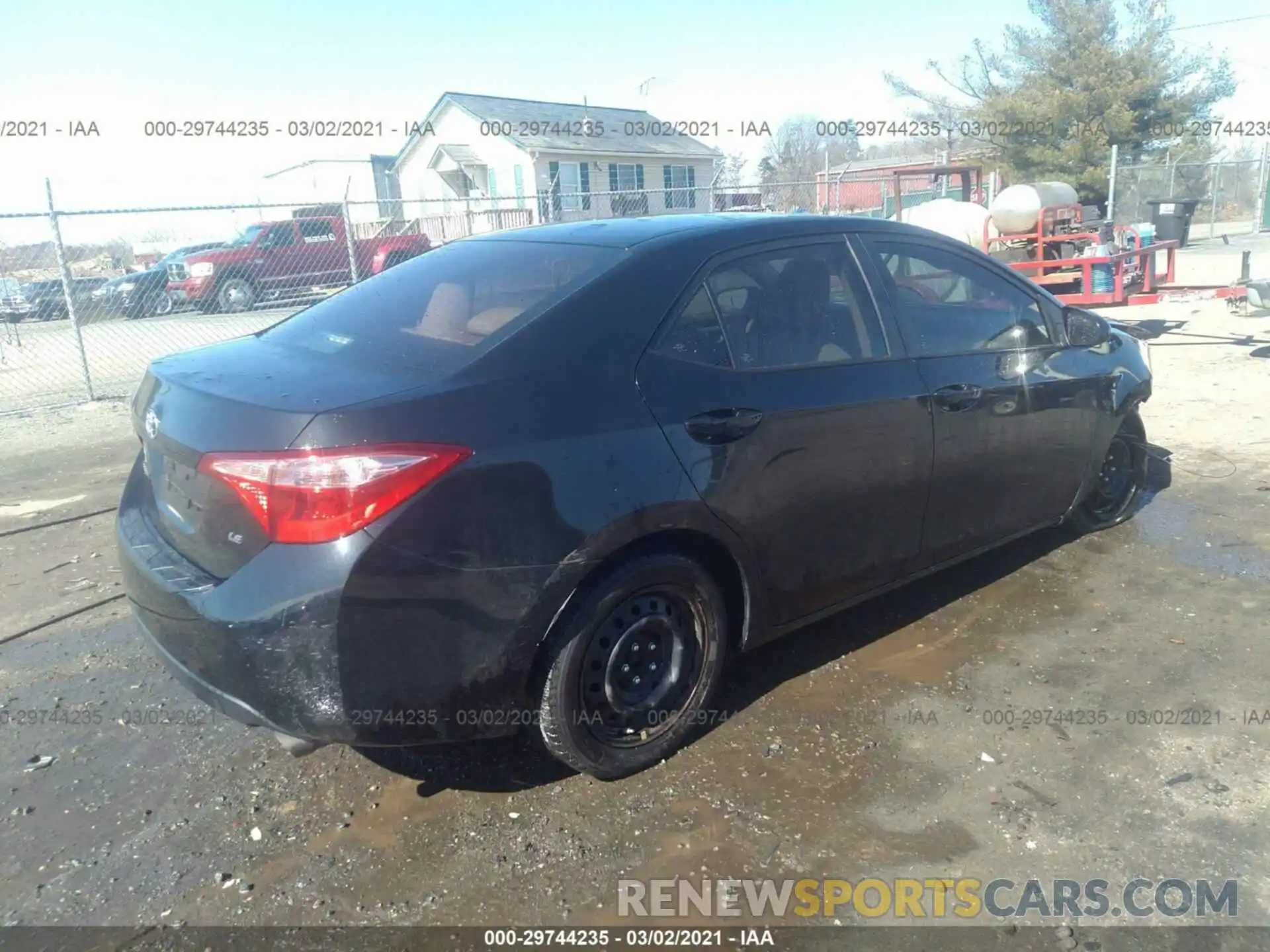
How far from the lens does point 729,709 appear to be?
344cm

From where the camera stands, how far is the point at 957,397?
367 cm

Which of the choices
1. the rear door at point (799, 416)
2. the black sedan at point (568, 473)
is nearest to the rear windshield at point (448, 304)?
the black sedan at point (568, 473)

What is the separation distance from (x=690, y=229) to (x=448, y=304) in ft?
2.95

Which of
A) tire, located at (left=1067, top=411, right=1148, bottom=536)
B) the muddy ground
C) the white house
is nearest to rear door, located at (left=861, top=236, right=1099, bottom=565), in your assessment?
the muddy ground

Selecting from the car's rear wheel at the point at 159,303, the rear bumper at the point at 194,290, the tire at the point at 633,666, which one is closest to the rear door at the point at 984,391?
the tire at the point at 633,666

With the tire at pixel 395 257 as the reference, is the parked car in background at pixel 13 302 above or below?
below

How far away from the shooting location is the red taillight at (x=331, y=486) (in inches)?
92.8

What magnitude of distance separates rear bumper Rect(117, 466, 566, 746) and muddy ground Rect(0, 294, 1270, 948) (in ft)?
1.42

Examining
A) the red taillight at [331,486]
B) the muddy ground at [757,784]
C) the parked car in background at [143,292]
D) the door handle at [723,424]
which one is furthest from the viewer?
the parked car in background at [143,292]

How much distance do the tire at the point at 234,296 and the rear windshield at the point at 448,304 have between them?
1597cm

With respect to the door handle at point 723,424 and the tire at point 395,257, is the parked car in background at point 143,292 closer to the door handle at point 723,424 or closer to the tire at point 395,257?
the tire at point 395,257

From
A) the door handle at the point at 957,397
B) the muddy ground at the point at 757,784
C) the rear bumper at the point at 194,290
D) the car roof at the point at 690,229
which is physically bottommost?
the muddy ground at the point at 757,784

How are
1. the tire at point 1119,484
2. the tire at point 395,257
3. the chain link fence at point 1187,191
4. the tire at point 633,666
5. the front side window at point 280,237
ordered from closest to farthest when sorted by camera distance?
the tire at point 633,666
the tire at point 1119,484
the tire at point 395,257
the front side window at point 280,237
the chain link fence at point 1187,191

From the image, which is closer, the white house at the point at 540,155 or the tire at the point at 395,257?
the tire at the point at 395,257
